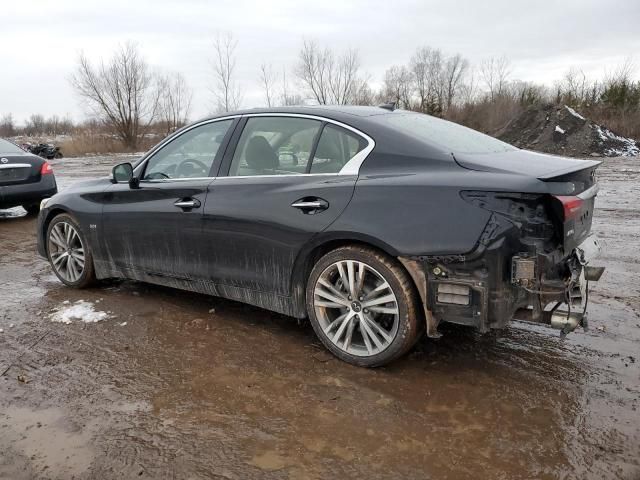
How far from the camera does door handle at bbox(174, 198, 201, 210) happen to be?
12.7ft

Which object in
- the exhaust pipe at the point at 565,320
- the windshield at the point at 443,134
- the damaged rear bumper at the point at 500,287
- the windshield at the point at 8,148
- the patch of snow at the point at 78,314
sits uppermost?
the windshield at the point at 8,148

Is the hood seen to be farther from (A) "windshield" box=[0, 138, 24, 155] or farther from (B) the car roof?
(A) "windshield" box=[0, 138, 24, 155]

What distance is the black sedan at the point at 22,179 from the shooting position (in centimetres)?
865

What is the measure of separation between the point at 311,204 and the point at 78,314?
2.35 metres

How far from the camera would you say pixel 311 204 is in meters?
3.30

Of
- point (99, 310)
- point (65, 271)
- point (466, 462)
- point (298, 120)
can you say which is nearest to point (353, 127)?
point (298, 120)

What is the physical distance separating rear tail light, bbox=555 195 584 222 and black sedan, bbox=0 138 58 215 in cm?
863

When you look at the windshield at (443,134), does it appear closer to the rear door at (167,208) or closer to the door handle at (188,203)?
the rear door at (167,208)

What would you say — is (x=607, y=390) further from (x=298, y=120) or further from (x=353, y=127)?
(x=298, y=120)

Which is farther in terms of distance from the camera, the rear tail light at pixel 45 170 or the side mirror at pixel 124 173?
the rear tail light at pixel 45 170

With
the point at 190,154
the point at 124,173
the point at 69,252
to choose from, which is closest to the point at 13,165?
the point at 69,252

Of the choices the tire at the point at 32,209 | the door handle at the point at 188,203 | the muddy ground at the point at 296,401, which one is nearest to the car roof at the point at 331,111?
the door handle at the point at 188,203

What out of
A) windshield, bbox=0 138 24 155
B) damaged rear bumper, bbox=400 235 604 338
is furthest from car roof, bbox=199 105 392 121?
windshield, bbox=0 138 24 155

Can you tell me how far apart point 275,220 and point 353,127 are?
78 cm
